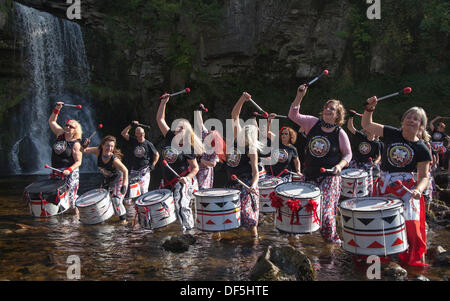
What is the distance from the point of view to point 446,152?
43.2 ft

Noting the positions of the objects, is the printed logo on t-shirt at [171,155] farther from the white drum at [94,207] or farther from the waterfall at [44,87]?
the waterfall at [44,87]

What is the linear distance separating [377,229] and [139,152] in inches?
234

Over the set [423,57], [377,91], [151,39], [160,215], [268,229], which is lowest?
[268,229]

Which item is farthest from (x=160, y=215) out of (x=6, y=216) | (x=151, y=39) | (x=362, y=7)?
(x=362, y=7)

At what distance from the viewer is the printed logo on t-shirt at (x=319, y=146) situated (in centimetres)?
504

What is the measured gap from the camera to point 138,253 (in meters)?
5.43

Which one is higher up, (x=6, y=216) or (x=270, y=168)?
(x=270, y=168)

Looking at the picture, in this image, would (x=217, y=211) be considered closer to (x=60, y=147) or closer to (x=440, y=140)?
(x=60, y=147)

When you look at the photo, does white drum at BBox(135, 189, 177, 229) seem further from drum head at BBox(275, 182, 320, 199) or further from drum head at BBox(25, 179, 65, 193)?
drum head at BBox(25, 179, 65, 193)

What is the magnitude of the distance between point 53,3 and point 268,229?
18796 millimetres

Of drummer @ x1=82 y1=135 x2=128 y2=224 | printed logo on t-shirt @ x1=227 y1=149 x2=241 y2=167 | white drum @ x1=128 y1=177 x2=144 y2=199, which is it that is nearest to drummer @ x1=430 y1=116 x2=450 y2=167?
printed logo on t-shirt @ x1=227 y1=149 x2=241 y2=167

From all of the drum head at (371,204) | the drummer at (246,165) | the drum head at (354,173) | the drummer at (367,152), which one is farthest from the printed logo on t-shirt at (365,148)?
the drum head at (371,204)

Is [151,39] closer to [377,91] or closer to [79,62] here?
[79,62]
